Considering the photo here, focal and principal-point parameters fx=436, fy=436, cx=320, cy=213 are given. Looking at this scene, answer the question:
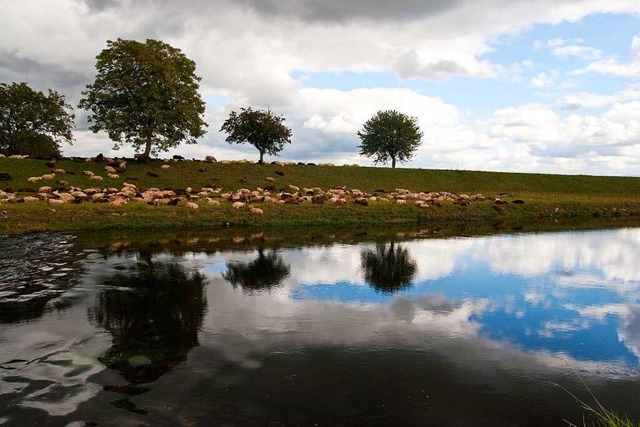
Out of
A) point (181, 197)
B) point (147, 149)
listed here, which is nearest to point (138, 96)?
point (147, 149)

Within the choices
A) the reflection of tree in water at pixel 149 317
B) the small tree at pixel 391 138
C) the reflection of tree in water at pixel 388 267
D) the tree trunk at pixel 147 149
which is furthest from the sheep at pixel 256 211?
the small tree at pixel 391 138

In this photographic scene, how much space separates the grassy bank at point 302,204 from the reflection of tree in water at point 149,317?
15695mm

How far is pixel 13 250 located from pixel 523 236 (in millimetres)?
31793

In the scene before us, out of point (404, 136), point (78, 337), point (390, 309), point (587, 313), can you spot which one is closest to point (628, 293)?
point (587, 313)

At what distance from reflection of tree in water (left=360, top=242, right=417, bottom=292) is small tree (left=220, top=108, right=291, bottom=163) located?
5180cm

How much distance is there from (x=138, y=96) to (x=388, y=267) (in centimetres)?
4447

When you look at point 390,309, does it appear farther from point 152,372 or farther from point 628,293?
point 628,293

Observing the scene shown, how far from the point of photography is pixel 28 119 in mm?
63219

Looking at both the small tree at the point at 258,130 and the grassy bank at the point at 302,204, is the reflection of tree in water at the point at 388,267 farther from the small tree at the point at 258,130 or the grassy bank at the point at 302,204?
the small tree at the point at 258,130

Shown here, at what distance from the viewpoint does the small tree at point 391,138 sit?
84.9 metres

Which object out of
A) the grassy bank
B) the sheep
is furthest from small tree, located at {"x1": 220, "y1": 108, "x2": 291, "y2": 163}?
the sheep

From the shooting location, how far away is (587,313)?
1412 cm

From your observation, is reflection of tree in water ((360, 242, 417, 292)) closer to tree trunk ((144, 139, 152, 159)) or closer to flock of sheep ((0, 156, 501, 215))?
flock of sheep ((0, 156, 501, 215))

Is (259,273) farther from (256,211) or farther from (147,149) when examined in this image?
(147,149)
